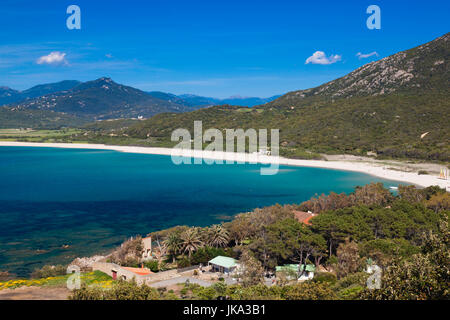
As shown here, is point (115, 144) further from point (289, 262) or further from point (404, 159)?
point (289, 262)

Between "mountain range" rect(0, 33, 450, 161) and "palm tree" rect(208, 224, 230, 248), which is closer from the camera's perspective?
"palm tree" rect(208, 224, 230, 248)

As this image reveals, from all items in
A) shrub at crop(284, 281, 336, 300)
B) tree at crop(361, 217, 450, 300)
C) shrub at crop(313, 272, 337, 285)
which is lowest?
shrub at crop(313, 272, 337, 285)

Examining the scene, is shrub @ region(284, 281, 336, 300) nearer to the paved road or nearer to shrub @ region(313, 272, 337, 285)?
shrub @ region(313, 272, 337, 285)

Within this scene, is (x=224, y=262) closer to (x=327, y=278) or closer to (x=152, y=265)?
(x=152, y=265)

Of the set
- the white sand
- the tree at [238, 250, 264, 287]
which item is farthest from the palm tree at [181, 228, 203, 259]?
the white sand

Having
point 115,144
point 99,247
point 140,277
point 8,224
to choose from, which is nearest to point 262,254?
point 140,277

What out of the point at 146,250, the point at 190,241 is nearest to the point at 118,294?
the point at 190,241
